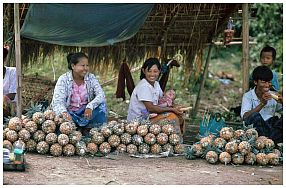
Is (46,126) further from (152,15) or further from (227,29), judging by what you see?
(227,29)

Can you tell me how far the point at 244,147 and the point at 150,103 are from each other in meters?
1.34

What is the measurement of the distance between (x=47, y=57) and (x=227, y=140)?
361 cm

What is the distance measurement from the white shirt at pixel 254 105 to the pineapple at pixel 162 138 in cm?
99

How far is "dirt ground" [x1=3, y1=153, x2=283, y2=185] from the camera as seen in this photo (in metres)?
5.22

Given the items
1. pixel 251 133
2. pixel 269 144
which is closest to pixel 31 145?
pixel 251 133

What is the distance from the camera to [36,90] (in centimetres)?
832

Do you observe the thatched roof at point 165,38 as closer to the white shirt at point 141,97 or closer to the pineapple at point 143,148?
the white shirt at point 141,97

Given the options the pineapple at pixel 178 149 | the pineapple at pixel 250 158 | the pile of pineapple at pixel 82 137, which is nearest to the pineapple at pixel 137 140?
the pile of pineapple at pixel 82 137

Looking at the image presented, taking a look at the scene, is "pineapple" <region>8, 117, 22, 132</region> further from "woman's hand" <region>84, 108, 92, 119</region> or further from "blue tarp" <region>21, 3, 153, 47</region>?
"blue tarp" <region>21, 3, 153, 47</region>

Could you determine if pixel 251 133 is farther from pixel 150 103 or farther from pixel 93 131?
pixel 93 131

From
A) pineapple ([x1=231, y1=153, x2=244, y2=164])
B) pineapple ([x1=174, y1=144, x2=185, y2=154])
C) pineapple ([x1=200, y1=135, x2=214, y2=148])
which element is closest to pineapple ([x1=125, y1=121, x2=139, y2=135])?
pineapple ([x1=174, y1=144, x2=185, y2=154])

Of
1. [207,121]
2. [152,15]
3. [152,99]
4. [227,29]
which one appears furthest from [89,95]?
[227,29]

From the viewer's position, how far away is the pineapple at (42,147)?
6164 millimetres

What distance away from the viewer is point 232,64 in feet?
51.4
